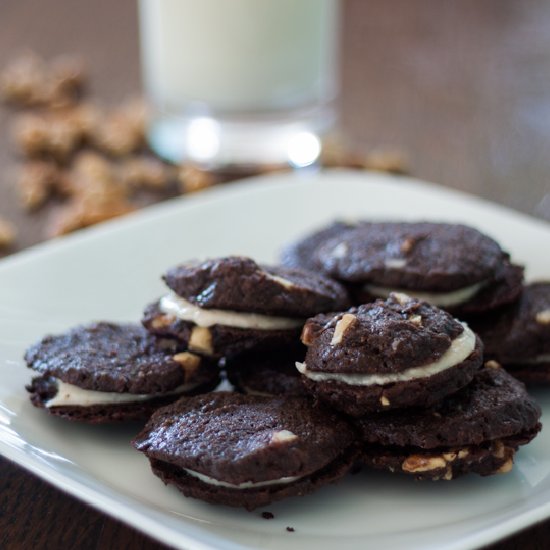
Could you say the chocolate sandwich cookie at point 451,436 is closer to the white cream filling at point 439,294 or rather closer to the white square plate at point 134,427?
the white square plate at point 134,427

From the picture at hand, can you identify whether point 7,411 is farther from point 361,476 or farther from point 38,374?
point 361,476

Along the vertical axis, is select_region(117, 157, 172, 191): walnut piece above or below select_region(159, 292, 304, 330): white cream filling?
below

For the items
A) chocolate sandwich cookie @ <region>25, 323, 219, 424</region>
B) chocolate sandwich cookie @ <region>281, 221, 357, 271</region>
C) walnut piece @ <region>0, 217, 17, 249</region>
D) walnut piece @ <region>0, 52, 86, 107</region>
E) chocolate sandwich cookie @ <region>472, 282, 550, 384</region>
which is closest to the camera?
chocolate sandwich cookie @ <region>25, 323, 219, 424</region>

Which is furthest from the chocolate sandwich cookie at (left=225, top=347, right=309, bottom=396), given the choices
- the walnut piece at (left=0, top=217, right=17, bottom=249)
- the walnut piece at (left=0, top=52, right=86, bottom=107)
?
the walnut piece at (left=0, top=52, right=86, bottom=107)

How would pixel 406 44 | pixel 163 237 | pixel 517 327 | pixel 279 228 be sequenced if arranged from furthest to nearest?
pixel 406 44
pixel 279 228
pixel 163 237
pixel 517 327

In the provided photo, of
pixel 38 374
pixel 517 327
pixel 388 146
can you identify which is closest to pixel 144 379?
pixel 38 374

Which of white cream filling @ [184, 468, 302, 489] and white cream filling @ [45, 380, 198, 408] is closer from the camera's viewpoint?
white cream filling @ [184, 468, 302, 489]

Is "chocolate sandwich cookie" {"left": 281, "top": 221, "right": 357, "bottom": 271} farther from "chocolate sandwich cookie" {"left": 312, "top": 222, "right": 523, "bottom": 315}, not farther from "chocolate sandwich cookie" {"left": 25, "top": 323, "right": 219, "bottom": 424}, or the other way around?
"chocolate sandwich cookie" {"left": 25, "top": 323, "right": 219, "bottom": 424}
